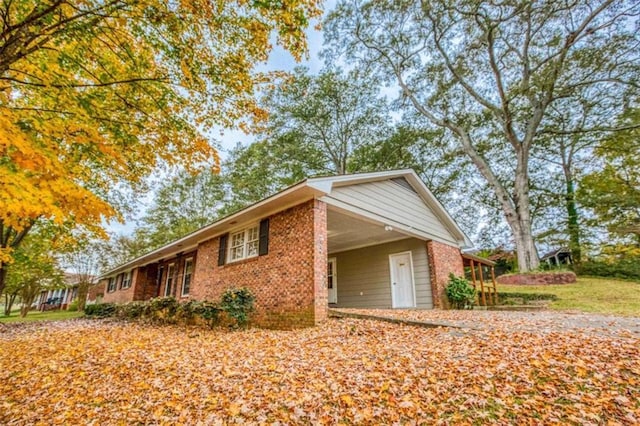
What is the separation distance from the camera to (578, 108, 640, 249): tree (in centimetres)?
1408

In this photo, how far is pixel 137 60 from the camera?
5082 millimetres

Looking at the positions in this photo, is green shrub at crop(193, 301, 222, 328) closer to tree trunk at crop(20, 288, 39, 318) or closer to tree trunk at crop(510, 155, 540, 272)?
tree trunk at crop(510, 155, 540, 272)

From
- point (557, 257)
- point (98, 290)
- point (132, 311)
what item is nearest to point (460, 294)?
point (132, 311)

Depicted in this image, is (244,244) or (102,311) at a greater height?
(244,244)

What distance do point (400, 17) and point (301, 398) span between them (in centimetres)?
1988

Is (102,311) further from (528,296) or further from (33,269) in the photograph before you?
(528,296)

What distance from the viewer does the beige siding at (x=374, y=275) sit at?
10711mm

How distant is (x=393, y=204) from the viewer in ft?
31.6

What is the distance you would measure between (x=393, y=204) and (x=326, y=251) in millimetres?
3662

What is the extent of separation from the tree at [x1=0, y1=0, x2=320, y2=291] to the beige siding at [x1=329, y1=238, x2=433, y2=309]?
762cm

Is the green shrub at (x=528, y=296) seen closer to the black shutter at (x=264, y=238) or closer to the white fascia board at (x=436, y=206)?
the white fascia board at (x=436, y=206)

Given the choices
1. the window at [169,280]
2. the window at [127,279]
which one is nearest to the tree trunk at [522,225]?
the window at [169,280]

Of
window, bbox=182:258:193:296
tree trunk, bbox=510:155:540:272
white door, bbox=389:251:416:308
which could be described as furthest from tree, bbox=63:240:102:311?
tree trunk, bbox=510:155:540:272

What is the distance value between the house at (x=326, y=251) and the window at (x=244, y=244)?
0.04 meters
